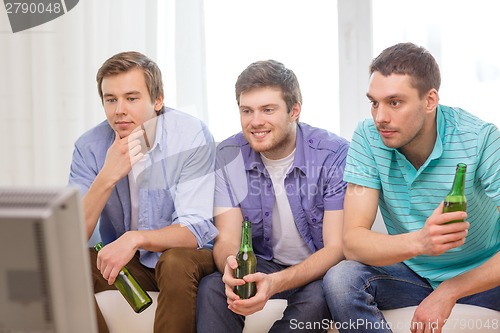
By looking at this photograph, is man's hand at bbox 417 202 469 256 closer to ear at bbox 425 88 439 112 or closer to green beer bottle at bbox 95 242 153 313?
ear at bbox 425 88 439 112

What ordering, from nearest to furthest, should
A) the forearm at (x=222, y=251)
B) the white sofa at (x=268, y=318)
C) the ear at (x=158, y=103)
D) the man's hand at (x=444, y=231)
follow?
the man's hand at (x=444, y=231) < the white sofa at (x=268, y=318) < the forearm at (x=222, y=251) < the ear at (x=158, y=103)

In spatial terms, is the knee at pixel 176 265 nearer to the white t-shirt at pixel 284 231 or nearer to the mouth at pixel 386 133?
the white t-shirt at pixel 284 231

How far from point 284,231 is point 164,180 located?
0.43m

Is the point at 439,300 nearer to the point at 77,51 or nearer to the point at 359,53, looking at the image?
the point at 359,53

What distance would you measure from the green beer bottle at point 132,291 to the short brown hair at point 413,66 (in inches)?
37.1

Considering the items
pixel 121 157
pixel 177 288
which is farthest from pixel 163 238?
pixel 121 157

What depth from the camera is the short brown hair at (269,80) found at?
2305 millimetres

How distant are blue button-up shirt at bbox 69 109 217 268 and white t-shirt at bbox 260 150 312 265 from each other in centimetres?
21

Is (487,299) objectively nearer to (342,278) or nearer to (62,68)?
(342,278)

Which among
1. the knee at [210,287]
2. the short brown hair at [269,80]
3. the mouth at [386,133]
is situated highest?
the short brown hair at [269,80]

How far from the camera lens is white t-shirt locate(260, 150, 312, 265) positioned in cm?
229

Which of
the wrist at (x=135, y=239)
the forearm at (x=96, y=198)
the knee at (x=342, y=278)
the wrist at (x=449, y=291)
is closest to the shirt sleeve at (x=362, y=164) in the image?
the knee at (x=342, y=278)

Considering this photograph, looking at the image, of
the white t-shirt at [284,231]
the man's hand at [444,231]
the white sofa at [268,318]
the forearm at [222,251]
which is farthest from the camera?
the white t-shirt at [284,231]

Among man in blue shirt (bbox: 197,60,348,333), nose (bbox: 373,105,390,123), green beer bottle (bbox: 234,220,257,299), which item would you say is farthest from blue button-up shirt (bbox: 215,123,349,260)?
nose (bbox: 373,105,390,123)
